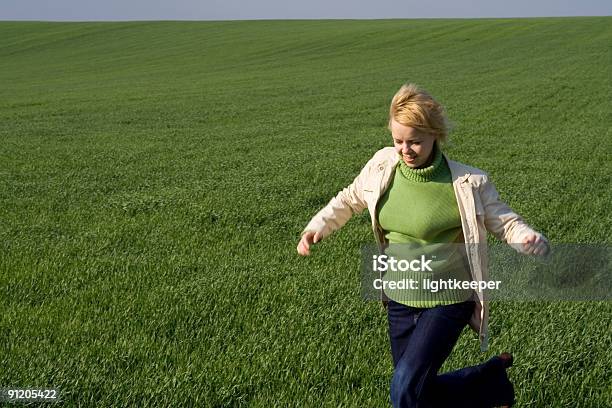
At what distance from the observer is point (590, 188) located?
10.0 m

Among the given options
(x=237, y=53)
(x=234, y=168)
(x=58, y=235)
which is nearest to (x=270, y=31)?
(x=237, y=53)

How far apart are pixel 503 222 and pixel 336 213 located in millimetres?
912

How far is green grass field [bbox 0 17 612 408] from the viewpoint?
4453 mm

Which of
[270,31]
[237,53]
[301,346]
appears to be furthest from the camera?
[270,31]

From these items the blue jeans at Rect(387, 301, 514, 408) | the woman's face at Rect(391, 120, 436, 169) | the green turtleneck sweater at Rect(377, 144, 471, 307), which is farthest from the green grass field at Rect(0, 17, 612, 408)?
the woman's face at Rect(391, 120, 436, 169)

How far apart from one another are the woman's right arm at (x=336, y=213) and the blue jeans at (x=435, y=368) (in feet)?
1.77

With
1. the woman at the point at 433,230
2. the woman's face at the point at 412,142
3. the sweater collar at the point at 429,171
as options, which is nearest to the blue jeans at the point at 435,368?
the woman at the point at 433,230

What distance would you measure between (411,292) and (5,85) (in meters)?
40.6

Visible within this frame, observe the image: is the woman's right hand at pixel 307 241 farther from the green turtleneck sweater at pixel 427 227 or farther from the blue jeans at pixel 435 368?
the blue jeans at pixel 435 368

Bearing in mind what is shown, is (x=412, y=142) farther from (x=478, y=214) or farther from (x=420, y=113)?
(x=478, y=214)

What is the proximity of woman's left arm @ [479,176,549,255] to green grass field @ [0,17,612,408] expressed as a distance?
3.87ft

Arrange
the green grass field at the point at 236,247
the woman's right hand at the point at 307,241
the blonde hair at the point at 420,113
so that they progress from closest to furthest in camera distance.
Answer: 1. the blonde hair at the point at 420,113
2. the woman's right hand at the point at 307,241
3. the green grass field at the point at 236,247

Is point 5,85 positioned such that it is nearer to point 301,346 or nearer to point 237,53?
point 237,53

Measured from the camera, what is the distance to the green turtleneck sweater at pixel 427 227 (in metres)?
3.64
